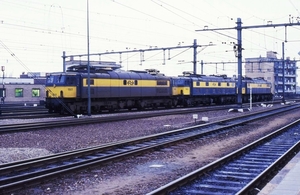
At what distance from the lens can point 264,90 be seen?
72.9 metres

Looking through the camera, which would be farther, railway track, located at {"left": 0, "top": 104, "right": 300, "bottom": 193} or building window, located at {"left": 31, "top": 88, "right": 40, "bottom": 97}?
building window, located at {"left": 31, "top": 88, "right": 40, "bottom": 97}

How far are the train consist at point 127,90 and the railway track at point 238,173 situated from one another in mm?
19662

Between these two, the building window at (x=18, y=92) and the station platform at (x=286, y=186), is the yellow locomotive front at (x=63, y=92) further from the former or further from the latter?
the building window at (x=18, y=92)

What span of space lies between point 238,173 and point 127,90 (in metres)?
28.8

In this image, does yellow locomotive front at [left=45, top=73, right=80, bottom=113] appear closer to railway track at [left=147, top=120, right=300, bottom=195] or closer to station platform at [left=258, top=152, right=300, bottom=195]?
railway track at [left=147, top=120, right=300, bottom=195]

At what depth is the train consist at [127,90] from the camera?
112 feet

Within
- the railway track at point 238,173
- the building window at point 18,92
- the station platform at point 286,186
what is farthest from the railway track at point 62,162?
the building window at point 18,92

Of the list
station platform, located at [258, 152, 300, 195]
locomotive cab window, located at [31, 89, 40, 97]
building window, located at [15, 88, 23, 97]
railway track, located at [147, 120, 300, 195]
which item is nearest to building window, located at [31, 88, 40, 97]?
locomotive cab window, located at [31, 89, 40, 97]

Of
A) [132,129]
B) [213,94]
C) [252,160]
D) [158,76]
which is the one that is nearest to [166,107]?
[158,76]

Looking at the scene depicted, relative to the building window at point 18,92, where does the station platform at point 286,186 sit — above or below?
below

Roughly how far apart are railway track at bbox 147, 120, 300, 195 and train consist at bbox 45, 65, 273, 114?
19.7 meters

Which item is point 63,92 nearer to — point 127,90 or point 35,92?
point 127,90

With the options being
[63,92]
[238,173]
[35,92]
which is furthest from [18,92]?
[238,173]

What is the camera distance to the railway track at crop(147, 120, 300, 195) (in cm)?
959
